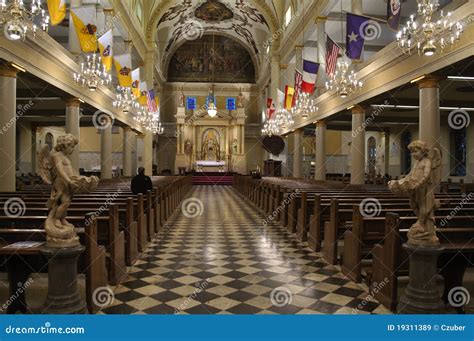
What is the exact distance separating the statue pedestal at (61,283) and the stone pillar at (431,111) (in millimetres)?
9249

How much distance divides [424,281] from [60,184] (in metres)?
3.86

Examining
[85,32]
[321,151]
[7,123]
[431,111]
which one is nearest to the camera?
[7,123]

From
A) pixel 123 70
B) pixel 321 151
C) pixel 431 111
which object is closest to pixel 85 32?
pixel 123 70

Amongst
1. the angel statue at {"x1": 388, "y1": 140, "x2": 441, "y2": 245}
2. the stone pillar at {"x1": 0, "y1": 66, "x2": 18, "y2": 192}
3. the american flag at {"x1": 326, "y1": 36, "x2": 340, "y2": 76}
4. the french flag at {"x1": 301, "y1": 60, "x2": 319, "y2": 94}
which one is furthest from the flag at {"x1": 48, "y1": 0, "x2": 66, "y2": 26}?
the french flag at {"x1": 301, "y1": 60, "x2": 319, "y2": 94}

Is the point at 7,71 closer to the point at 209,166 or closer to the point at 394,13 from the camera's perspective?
the point at 394,13

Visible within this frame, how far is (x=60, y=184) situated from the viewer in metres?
3.80

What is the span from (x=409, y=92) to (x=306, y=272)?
1122cm

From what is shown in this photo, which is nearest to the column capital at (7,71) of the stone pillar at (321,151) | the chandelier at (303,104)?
the chandelier at (303,104)

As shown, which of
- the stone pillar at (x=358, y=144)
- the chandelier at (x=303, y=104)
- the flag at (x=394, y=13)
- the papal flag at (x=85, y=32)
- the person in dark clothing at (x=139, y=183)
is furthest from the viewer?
the chandelier at (x=303, y=104)

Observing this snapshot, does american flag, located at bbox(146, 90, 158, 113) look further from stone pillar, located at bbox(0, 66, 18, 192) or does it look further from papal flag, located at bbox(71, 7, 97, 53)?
stone pillar, located at bbox(0, 66, 18, 192)

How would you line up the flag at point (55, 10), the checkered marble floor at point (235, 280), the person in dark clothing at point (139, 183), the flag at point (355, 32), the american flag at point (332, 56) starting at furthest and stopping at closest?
the american flag at point (332, 56) < the flag at point (355, 32) < the flag at point (55, 10) < the person in dark clothing at point (139, 183) < the checkered marble floor at point (235, 280)

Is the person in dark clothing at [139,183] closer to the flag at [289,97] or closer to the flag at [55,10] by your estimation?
the flag at [55,10]

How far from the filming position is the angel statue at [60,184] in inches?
148

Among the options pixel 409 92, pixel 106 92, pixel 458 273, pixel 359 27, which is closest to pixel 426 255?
pixel 458 273
